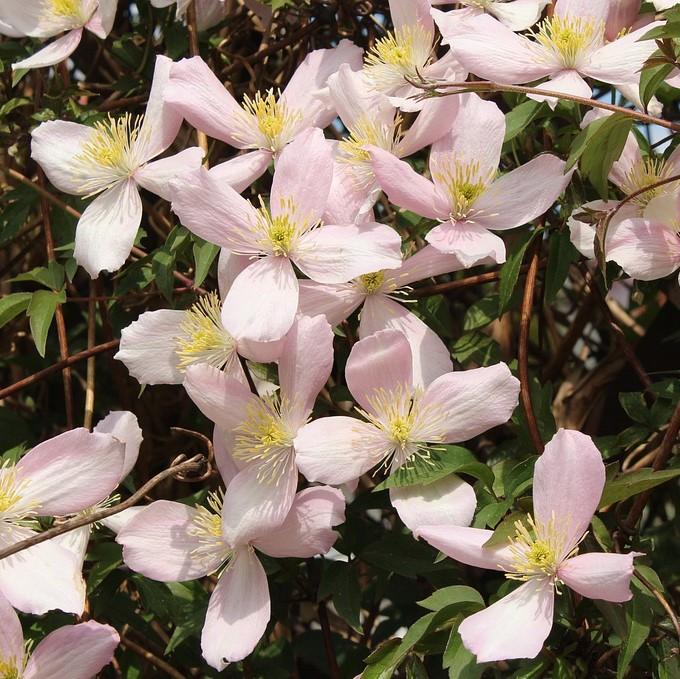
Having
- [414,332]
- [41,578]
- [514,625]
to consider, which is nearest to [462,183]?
[414,332]

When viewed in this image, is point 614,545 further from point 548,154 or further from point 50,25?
point 50,25

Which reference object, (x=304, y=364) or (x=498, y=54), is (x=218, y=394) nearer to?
(x=304, y=364)

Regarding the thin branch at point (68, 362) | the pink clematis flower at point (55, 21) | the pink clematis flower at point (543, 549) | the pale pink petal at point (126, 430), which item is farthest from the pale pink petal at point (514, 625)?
the pink clematis flower at point (55, 21)

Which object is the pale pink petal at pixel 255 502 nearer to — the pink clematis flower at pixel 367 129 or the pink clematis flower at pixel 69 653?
the pink clematis flower at pixel 69 653

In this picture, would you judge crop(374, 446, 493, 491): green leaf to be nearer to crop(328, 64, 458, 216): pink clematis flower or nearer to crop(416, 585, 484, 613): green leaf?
crop(416, 585, 484, 613): green leaf

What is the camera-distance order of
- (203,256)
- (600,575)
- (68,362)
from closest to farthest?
(600,575), (203,256), (68,362)
